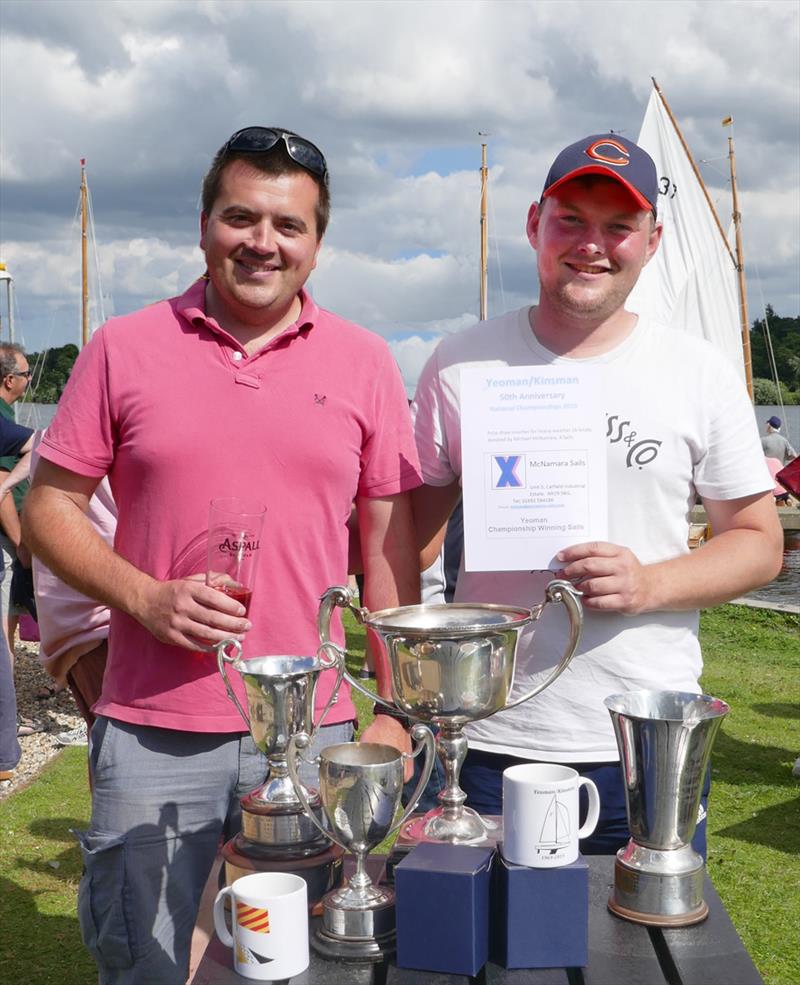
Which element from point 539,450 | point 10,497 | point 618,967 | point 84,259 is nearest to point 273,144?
point 539,450

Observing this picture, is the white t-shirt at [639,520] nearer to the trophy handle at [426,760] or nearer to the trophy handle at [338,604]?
the trophy handle at [338,604]

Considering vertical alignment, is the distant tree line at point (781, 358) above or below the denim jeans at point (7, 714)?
above

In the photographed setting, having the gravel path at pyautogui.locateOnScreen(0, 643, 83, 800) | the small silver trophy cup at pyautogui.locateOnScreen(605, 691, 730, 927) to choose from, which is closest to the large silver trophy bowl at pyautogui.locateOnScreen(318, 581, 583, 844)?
the small silver trophy cup at pyautogui.locateOnScreen(605, 691, 730, 927)

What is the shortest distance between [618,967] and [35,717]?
22.7ft

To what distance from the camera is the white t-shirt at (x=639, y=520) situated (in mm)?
2684

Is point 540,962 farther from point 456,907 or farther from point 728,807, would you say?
point 728,807

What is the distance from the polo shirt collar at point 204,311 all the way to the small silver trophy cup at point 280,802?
86cm

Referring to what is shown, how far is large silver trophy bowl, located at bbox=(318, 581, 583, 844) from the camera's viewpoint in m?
1.98

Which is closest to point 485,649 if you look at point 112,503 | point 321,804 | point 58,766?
point 321,804

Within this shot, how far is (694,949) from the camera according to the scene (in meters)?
1.94

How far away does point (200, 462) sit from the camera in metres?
2.57

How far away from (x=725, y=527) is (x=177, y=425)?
1360mm

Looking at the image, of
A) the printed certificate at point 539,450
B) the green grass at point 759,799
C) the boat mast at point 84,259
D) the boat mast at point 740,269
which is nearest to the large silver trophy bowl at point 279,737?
the printed certificate at point 539,450

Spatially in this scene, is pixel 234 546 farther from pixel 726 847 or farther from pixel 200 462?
pixel 726 847
